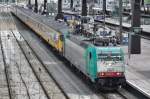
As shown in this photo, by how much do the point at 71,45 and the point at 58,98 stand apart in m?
8.71

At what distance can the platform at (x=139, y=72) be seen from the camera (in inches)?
1185

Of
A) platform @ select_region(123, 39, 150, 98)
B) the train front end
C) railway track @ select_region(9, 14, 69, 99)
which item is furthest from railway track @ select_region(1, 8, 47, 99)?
platform @ select_region(123, 39, 150, 98)

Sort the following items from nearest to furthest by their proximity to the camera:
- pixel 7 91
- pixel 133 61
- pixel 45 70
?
pixel 7 91 < pixel 45 70 < pixel 133 61


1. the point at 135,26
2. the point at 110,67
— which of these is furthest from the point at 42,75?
the point at 135,26

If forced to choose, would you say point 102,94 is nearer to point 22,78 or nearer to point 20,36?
point 22,78

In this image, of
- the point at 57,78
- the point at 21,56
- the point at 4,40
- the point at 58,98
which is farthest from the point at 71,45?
the point at 4,40

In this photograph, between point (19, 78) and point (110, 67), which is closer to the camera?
point (110, 67)

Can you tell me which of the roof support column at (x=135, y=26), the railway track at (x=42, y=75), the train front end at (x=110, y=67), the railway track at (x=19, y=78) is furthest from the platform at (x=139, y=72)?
the railway track at (x=19, y=78)

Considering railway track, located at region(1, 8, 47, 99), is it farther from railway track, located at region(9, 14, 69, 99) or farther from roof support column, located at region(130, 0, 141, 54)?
roof support column, located at region(130, 0, 141, 54)

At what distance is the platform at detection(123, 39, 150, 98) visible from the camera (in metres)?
30.1

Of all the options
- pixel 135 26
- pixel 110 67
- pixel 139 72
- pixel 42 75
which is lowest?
pixel 42 75

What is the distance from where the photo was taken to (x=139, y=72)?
3522cm

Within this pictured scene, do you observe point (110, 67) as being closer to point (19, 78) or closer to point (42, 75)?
point (19, 78)

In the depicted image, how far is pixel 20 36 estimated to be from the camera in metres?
67.6
